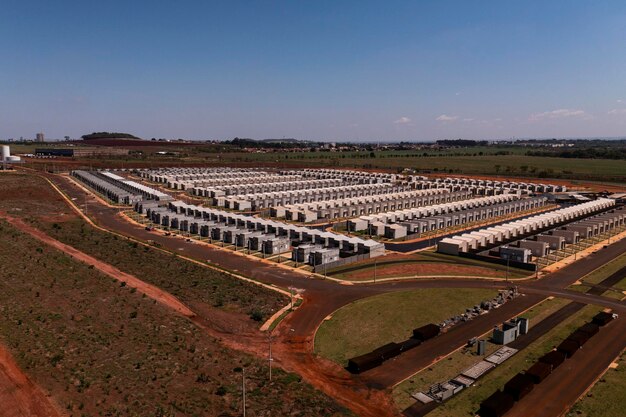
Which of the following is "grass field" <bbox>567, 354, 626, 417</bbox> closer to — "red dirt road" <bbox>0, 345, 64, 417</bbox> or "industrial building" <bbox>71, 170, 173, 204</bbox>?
"red dirt road" <bbox>0, 345, 64, 417</bbox>

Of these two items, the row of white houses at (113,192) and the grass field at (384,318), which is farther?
the row of white houses at (113,192)

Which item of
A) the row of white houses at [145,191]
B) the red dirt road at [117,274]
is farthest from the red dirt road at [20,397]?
the row of white houses at [145,191]

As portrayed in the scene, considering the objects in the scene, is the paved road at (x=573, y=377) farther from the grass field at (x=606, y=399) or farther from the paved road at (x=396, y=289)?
the grass field at (x=606, y=399)

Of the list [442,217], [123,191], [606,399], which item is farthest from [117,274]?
[123,191]

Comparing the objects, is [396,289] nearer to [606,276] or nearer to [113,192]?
[606,276]

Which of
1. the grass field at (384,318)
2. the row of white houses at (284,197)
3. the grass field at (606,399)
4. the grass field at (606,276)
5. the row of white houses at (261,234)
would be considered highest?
the row of white houses at (284,197)

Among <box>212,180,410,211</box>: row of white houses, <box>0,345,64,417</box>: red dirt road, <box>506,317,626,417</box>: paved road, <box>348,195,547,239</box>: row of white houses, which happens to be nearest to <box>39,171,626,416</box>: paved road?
<box>506,317,626,417</box>: paved road
